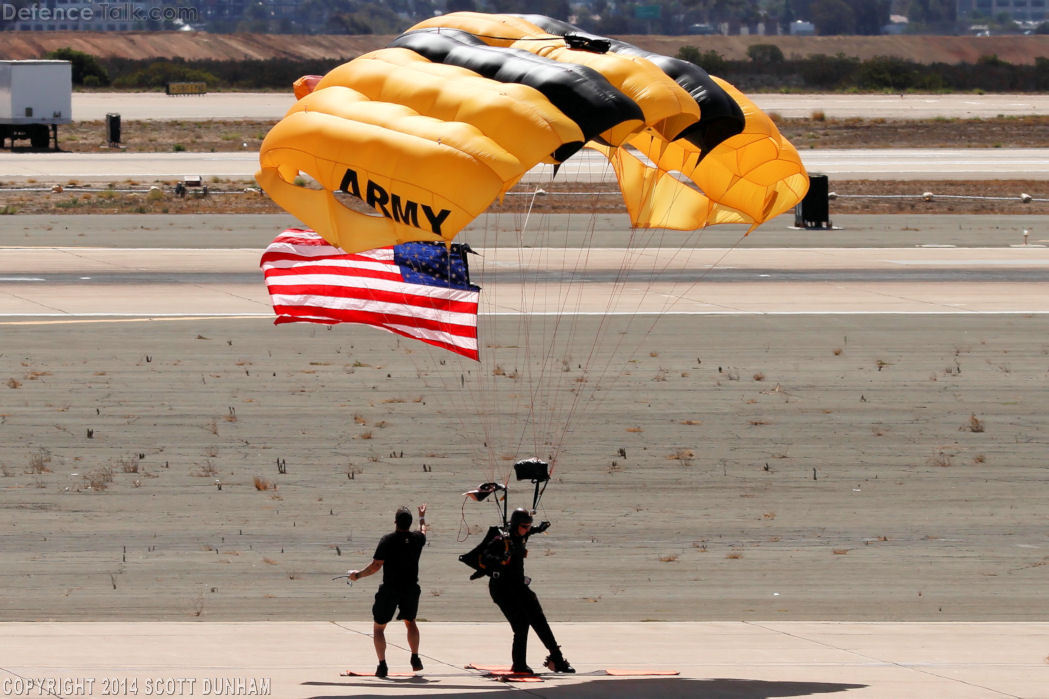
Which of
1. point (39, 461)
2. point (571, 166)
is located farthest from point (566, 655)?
point (571, 166)

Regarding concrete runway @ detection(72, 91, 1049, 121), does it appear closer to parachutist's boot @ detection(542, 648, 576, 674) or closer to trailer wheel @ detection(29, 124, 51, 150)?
trailer wheel @ detection(29, 124, 51, 150)

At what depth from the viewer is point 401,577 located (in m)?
13.5

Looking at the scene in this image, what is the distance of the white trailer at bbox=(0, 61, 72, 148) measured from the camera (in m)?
77.6

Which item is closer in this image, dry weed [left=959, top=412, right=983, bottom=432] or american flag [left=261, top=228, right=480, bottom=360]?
american flag [left=261, top=228, right=480, bottom=360]

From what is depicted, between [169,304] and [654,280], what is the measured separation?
1434cm

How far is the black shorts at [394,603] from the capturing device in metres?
13.3

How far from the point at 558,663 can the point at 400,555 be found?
73.0 inches

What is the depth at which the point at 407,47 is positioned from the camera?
1553 cm

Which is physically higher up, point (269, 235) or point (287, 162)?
point (287, 162)

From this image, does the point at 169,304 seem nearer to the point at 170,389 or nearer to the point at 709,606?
the point at 170,389

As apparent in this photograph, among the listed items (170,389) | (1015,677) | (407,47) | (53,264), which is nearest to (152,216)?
(53,264)

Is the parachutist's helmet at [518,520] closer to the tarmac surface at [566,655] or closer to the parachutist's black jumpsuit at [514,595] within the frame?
the parachutist's black jumpsuit at [514,595]

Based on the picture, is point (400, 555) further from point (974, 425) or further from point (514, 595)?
point (974, 425)

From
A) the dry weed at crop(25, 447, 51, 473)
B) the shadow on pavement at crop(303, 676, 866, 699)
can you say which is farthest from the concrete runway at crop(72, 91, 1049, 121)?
the shadow on pavement at crop(303, 676, 866, 699)
